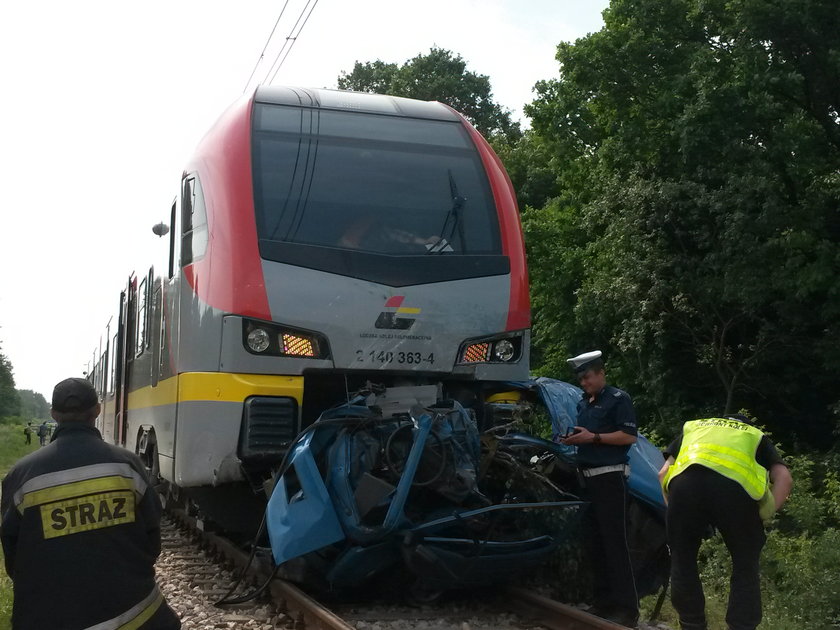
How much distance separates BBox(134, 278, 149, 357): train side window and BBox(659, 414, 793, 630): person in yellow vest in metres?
5.86

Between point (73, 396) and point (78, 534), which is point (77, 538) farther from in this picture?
point (73, 396)

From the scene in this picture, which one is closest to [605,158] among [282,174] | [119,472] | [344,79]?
[282,174]

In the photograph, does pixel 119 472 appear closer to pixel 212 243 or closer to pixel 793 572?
pixel 212 243

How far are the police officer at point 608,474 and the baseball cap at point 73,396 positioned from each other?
11.4 ft

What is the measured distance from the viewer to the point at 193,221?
290 inches

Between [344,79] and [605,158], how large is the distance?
79.6 feet

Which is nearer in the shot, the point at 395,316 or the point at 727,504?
the point at 727,504

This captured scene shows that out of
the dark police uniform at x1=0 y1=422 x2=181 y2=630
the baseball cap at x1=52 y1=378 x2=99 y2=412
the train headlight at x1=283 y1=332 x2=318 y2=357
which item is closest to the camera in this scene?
Answer: the dark police uniform at x1=0 y1=422 x2=181 y2=630

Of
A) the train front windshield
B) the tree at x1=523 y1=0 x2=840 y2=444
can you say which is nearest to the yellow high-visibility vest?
the train front windshield

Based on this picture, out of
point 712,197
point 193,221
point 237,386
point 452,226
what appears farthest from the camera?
point 712,197

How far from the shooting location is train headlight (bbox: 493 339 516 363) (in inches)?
275

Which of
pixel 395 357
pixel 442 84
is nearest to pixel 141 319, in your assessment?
pixel 395 357

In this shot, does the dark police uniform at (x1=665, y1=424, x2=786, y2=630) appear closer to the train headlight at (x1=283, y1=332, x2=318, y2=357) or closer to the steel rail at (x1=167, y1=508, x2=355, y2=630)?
the steel rail at (x1=167, y1=508, x2=355, y2=630)

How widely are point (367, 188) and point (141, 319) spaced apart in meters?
4.19
